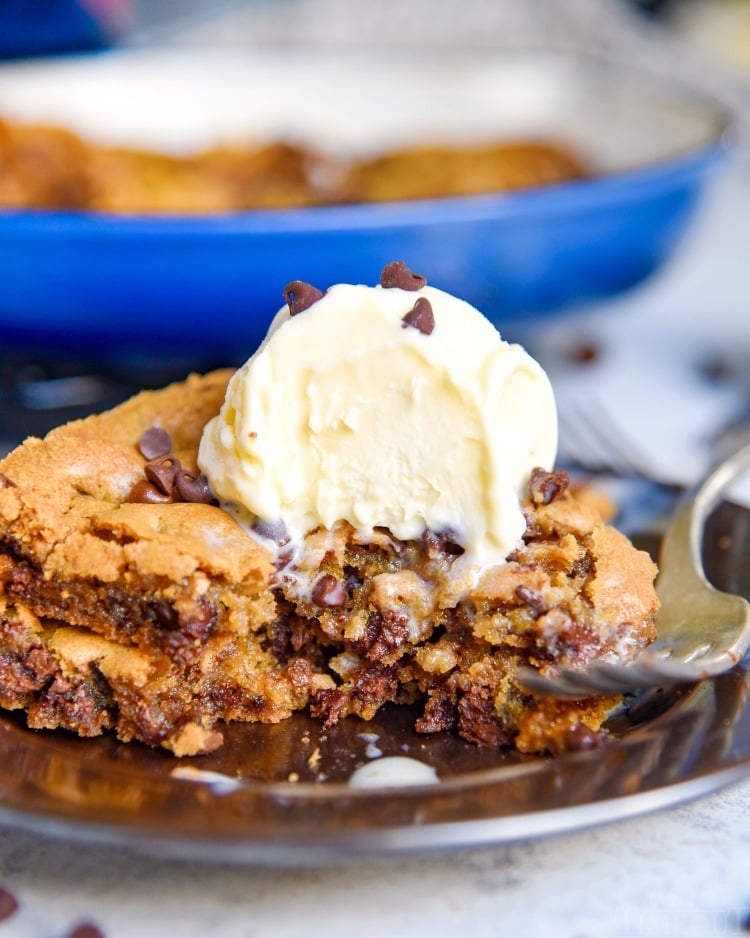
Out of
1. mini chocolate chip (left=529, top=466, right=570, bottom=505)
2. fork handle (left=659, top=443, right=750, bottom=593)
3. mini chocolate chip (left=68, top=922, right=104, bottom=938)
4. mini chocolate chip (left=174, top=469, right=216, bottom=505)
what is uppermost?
mini chocolate chip (left=529, top=466, right=570, bottom=505)

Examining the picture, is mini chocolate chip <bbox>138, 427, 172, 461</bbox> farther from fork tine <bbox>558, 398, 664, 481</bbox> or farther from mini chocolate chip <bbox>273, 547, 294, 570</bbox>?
fork tine <bbox>558, 398, 664, 481</bbox>

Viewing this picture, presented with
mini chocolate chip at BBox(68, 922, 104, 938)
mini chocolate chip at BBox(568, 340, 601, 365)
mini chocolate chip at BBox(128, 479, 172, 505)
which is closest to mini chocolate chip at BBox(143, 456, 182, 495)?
mini chocolate chip at BBox(128, 479, 172, 505)

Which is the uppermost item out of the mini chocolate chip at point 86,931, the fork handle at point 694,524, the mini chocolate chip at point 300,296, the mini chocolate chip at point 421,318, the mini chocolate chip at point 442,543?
the mini chocolate chip at point 421,318

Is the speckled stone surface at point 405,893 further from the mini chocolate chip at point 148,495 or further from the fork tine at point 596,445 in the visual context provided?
the fork tine at point 596,445

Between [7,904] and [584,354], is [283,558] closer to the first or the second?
[7,904]

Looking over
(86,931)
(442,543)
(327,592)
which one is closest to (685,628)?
(442,543)

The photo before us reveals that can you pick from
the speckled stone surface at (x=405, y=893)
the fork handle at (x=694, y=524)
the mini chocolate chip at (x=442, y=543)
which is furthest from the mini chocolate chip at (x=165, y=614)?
the fork handle at (x=694, y=524)
